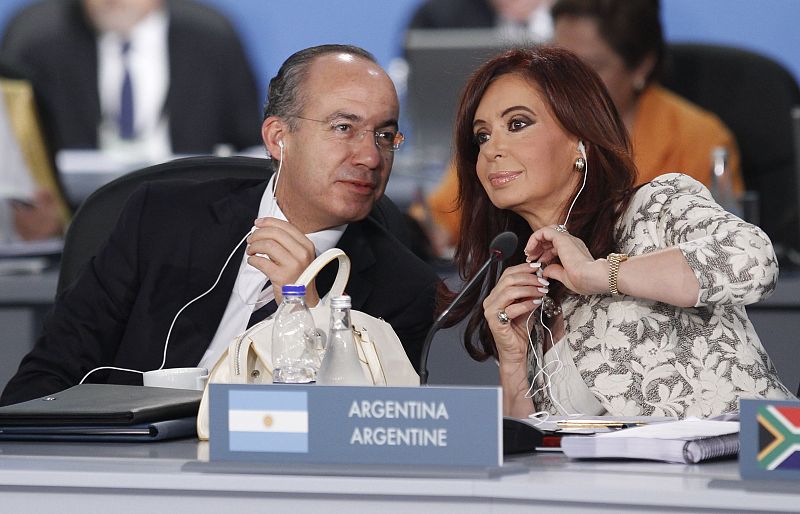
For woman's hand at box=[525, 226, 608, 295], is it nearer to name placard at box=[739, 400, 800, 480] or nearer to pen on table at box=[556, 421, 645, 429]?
pen on table at box=[556, 421, 645, 429]

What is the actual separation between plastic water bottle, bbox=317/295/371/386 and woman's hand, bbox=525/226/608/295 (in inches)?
16.6

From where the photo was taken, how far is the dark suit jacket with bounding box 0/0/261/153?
4.85 meters

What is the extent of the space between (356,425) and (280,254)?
0.74 metres

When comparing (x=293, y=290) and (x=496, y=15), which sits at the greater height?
(x=496, y=15)

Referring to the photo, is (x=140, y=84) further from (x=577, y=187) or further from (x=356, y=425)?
(x=356, y=425)

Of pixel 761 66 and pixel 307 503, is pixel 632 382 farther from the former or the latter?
pixel 761 66

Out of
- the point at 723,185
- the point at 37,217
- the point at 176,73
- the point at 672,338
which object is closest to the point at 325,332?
the point at 672,338

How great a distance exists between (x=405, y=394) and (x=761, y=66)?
10.1 feet

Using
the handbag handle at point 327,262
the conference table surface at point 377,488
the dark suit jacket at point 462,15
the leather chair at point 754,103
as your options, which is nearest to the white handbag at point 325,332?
the handbag handle at point 327,262

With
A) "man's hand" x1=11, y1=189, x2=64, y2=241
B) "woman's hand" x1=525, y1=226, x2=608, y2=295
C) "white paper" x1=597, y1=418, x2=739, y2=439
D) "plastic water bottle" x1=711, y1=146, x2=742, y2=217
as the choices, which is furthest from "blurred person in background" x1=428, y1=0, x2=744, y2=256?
"white paper" x1=597, y1=418, x2=739, y2=439

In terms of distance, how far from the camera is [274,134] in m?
2.27

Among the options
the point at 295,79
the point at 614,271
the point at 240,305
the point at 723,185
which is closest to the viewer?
the point at 614,271

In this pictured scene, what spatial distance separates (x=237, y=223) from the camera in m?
2.20

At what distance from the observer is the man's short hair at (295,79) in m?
2.23
